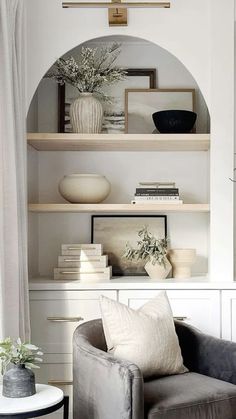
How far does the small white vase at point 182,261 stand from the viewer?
4.04 metres

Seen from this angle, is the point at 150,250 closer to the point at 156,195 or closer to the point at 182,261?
the point at 182,261

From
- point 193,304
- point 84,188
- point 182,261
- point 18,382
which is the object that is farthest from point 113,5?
point 18,382

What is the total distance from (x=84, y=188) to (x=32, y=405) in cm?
157

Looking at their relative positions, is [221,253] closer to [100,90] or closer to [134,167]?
[134,167]

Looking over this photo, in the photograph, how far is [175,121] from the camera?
3.97m

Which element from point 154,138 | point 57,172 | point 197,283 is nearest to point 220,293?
point 197,283

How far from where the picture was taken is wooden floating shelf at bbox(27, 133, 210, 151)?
3.88 m

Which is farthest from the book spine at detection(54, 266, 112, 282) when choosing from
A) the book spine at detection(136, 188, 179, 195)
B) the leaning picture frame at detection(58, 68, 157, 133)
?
the leaning picture frame at detection(58, 68, 157, 133)

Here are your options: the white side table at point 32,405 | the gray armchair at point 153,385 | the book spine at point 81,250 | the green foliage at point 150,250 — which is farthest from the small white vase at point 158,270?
the white side table at point 32,405

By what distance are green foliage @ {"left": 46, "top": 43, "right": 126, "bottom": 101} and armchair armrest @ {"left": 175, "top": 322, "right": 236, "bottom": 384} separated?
1484mm

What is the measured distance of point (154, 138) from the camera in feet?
12.7

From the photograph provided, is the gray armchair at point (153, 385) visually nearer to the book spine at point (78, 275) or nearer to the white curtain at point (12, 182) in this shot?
the white curtain at point (12, 182)

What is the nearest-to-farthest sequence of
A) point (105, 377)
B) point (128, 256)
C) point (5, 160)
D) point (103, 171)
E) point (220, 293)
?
point (105, 377), point (5, 160), point (220, 293), point (128, 256), point (103, 171)

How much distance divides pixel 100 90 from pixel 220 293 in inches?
58.7
